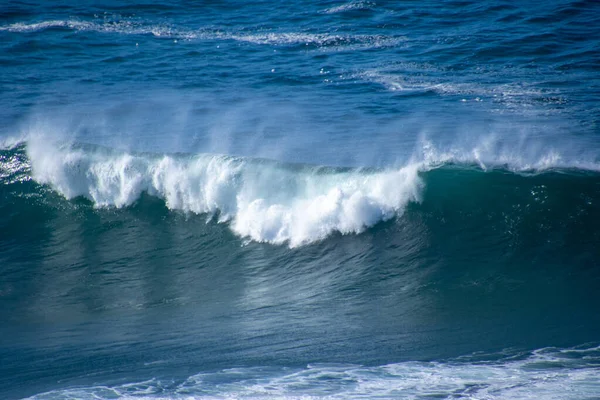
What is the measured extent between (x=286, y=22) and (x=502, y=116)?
10783 millimetres

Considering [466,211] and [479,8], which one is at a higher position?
[479,8]

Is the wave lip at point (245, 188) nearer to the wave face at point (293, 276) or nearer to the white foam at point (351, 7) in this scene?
the wave face at point (293, 276)

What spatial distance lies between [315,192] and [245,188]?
49.2 inches

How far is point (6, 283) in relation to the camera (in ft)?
31.5

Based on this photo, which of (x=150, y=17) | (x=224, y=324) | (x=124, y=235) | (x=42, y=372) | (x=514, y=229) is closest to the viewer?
(x=42, y=372)

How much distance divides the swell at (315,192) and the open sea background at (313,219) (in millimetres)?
37

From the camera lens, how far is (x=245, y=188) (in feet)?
35.7

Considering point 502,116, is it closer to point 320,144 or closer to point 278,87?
point 320,144

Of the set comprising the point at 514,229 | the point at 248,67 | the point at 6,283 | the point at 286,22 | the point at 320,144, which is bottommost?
the point at 6,283

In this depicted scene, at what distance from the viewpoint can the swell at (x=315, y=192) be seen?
30.8 feet

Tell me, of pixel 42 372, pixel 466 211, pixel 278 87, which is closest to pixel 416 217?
pixel 466 211

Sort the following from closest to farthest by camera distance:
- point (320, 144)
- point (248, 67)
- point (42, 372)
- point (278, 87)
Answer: point (42, 372)
point (320, 144)
point (278, 87)
point (248, 67)

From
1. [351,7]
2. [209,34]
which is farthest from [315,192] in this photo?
[351,7]

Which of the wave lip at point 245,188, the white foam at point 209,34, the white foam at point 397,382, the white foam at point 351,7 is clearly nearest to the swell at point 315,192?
the wave lip at point 245,188
